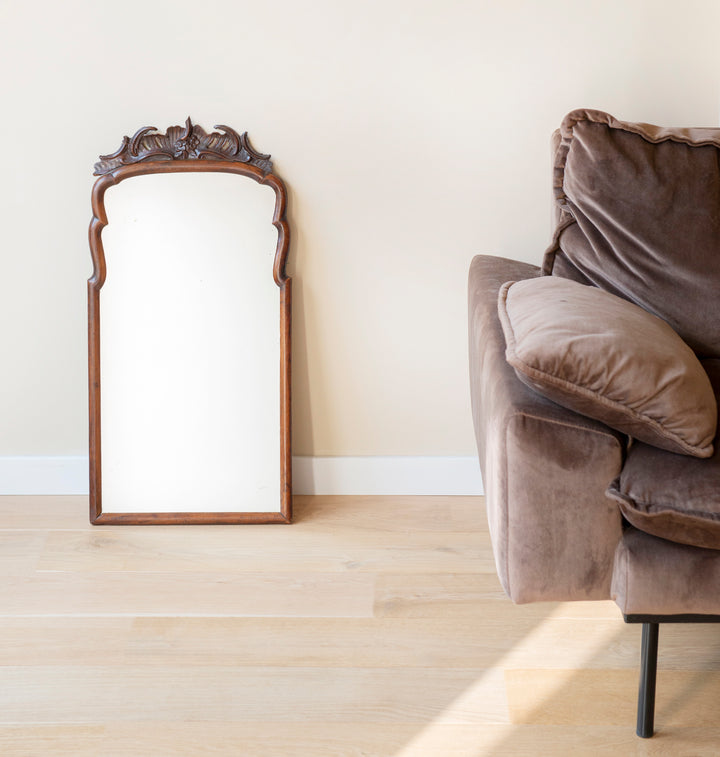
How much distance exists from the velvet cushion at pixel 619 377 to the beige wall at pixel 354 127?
90cm

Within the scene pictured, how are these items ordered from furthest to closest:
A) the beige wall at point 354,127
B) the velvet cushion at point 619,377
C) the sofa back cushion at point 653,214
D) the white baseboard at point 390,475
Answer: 1. the white baseboard at point 390,475
2. the beige wall at point 354,127
3. the sofa back cushion at point 653,214
4. the velvet cushion at point 619,377

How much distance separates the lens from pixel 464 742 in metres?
1.35

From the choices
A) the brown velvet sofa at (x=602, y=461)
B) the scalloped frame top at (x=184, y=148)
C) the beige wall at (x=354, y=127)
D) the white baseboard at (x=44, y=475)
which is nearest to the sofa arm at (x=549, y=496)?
the brown velvet sofa at (x=602, y=461)

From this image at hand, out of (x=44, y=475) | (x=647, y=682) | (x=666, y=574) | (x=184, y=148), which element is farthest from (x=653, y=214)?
(x=44, y=475)

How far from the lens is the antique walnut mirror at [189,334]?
204cm

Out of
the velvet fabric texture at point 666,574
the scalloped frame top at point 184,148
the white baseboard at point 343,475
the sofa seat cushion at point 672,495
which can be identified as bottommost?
the white baseboard at point 343,475

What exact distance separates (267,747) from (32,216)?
1420 mm

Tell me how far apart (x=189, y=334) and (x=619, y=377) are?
122cm

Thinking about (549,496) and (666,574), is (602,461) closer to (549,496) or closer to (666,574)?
(549,496)

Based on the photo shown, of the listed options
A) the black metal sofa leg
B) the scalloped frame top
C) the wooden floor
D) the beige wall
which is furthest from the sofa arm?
the scalloped frame top

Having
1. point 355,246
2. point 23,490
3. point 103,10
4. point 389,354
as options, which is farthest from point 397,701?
point 103,10

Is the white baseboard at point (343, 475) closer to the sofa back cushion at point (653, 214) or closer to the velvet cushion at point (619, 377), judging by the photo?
the sofa back cushion at point (653, 214)

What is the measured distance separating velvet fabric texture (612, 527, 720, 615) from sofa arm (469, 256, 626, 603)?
1.0 inches

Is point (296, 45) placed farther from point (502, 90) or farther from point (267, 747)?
point (267, 747)
